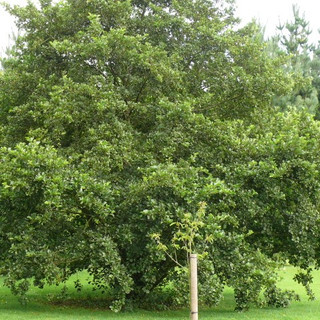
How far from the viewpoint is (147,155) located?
12.6 meters

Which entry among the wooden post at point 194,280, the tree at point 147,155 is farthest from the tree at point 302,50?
the wooden post at point 194,280

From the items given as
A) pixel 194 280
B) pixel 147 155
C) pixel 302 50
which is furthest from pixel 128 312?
pixel 302 50

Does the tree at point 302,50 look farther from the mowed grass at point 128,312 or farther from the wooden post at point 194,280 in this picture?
the wooden post at point 194,280

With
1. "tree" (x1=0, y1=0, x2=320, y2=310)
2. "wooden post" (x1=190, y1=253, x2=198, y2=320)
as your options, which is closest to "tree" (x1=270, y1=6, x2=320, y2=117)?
"tree" (x1=0, y1=0, x2=320, y2=310)

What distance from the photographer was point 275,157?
12.2 meters

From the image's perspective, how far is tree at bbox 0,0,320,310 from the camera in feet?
37.3

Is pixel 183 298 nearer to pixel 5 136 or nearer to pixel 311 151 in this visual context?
pixel 311 151

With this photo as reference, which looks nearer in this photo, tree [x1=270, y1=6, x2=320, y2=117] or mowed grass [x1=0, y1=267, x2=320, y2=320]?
mowed grass [x1=0, y1=267, x2=320, y2=320]

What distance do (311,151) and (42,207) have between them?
6470 mm

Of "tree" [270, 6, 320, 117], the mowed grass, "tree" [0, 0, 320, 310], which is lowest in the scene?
the mowed grass

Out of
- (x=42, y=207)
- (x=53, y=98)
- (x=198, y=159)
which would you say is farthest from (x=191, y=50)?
(x=42, y=207)

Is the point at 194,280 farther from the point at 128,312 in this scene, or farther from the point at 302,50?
the point at 302,50

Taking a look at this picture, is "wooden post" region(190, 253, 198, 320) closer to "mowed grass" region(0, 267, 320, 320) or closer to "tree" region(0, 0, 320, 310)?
"tree" region(0, 0, 320, 310)

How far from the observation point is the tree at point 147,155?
37.3ft
